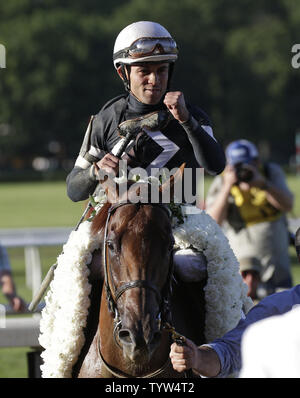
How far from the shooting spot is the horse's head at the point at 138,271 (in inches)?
123

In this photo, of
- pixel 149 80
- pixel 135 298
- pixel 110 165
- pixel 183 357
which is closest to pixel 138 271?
pixel 135 298

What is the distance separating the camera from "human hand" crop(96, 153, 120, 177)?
362 cm

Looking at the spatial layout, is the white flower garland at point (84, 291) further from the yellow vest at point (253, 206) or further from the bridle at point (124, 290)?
the yellow vest at point (253, 206)

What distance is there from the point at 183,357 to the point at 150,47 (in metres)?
1.59

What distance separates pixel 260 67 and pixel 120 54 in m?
67.9

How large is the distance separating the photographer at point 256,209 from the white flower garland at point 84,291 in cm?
413

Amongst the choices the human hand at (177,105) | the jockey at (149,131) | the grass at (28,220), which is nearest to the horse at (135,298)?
the jockey at (149,131)

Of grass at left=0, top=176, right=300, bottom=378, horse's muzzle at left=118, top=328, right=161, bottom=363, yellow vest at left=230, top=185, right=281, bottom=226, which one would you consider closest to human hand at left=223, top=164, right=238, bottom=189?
yellow vest at left=230, top=185, right=281, bottom=226

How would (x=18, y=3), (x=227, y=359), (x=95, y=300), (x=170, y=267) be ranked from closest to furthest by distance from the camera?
(x=227, y=359), (x=170, y=267), (x=95, y=300), (x=18, y=3)

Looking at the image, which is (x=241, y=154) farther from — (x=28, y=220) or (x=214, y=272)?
(x=28, y=220)

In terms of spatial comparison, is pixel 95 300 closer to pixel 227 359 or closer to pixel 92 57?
pixel 227 359

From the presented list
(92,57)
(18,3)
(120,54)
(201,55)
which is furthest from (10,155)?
(120,54)

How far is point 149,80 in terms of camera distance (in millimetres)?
4035

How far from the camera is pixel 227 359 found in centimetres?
314
